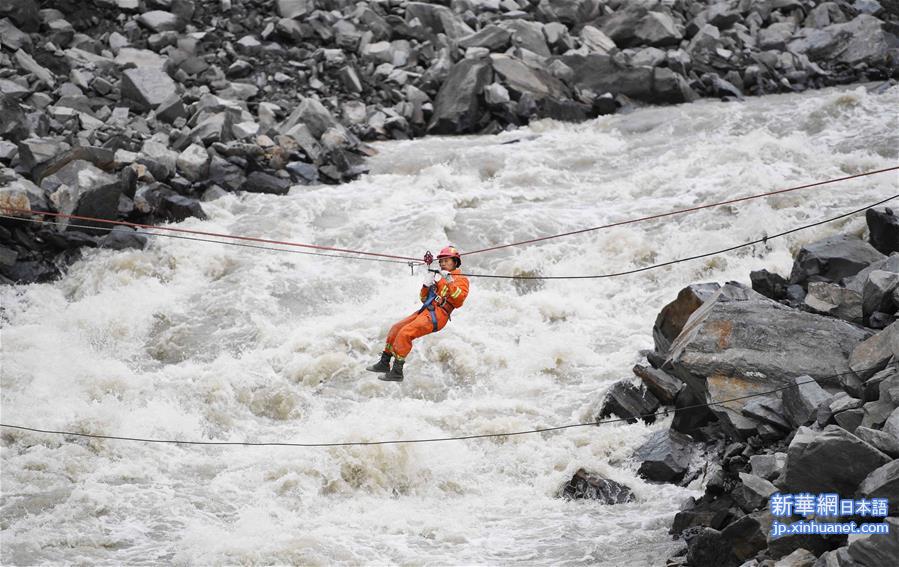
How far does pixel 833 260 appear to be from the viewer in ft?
41.0

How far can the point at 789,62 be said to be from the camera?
2486 cm

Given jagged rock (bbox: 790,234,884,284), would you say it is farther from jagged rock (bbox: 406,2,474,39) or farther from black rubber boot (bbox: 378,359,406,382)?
jagged rock (bbox: 406,2,474,39)

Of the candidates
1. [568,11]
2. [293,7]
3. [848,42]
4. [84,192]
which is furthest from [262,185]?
[848,42]

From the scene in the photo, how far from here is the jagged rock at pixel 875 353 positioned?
914 cm

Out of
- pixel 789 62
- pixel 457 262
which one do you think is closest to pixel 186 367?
pixel 457 262

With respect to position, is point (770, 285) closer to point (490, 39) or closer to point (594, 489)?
point (594, 489)

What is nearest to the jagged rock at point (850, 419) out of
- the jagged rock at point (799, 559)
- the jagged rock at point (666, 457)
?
the jagged rock at point (799, 559)

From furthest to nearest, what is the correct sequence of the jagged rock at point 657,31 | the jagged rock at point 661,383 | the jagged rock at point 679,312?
the jagged rock at point 657,31 < the jagged rock at point 679,312 < the jagged rock at point 661,383

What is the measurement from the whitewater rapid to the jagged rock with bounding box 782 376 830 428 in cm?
156

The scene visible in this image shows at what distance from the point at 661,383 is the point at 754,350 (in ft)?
5.50

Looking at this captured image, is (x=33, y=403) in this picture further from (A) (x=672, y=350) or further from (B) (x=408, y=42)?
(B) (x=408, y=42)

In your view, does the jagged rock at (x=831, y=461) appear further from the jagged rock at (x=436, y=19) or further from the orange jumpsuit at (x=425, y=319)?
the jagged rock at (x=436, y=19)

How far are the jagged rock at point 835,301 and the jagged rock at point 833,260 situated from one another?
3.64 ft

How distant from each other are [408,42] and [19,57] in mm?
9430
